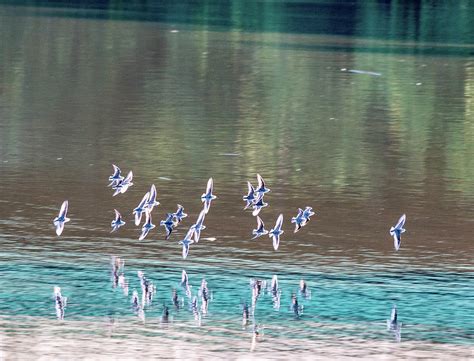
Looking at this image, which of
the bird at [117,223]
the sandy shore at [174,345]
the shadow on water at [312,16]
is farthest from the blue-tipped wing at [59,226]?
the shadow on water at [312,16]

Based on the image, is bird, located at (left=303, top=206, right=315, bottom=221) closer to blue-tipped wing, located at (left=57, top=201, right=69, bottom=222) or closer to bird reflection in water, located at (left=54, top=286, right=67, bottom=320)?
blue-tipped wing, located at (left=57, top=201, right=69, bottom=222)

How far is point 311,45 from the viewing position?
60.3 feet

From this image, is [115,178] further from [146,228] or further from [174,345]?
[174,345]

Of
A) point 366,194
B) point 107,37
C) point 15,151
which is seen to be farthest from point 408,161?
point 107,37

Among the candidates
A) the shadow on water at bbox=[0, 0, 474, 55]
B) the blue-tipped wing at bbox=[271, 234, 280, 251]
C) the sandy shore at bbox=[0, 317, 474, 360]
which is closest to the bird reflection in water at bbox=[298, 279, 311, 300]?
the blue-tipped wing at bbox=[271, 234, 280, 251]

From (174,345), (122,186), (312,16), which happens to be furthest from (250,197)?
(312,16)

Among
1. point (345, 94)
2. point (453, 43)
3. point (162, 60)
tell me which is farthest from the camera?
point (453, 43)

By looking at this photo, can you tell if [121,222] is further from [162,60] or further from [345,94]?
[162,60]

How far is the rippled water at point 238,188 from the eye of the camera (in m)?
6.14

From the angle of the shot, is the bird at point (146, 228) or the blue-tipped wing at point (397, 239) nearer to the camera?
the blue-tipped wing at point (397, 239)

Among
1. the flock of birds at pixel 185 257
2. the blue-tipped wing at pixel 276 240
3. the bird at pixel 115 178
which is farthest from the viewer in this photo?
the bird at pixel 115 178

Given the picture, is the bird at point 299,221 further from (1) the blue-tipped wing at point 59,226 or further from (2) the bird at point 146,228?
(1) the blue-tipped wing at point 59,226

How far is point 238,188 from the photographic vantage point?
363 inches

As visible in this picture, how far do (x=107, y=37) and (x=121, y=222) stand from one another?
436 inches
